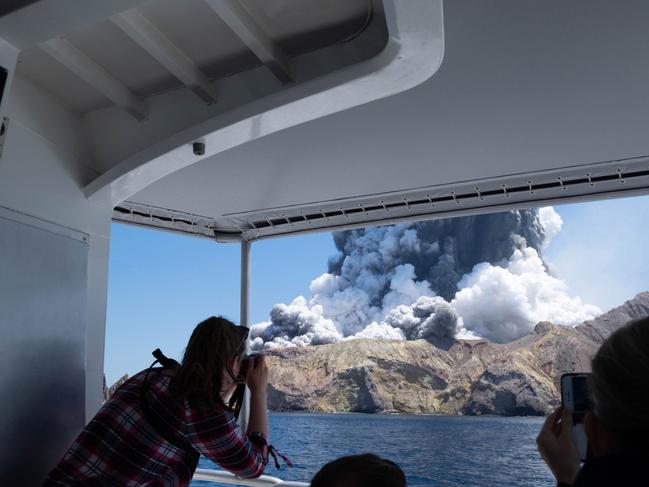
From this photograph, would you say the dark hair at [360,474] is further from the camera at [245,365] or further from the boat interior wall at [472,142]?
the boat interior wall at [472,142]

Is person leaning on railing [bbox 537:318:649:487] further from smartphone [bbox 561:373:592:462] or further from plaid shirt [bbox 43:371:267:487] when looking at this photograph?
plaid shirt [bbox 43:371:267:487]

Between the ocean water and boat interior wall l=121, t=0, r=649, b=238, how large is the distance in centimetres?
2128

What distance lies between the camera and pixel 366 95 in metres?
1.59

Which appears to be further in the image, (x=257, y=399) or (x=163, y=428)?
(x=257, y=399)


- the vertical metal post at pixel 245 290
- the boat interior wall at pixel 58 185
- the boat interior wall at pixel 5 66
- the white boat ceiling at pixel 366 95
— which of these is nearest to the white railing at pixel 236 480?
the vertical metal post at pixel 245 290

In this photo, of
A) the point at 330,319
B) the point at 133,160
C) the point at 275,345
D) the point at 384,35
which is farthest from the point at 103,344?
the point at 330,319

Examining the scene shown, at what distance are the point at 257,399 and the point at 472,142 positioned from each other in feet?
5.40

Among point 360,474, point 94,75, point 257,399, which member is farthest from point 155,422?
point 94,75

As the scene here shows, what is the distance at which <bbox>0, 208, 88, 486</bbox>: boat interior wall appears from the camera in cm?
145

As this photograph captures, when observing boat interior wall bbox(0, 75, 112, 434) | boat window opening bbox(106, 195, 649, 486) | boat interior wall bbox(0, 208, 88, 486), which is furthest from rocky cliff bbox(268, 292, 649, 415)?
boat interior wall bbox(0, 208, 88, 486)

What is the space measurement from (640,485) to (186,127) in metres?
1.58

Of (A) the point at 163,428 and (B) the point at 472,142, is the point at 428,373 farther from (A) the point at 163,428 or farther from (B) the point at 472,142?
(A) the point at 163,428

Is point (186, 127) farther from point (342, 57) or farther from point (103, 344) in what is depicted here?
point (103, 344)

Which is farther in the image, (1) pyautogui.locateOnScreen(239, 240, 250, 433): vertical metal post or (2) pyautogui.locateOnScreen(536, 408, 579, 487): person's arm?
(1) pyautogui.locateOnScreen(239, 240, 250, 433): vertical metal post
